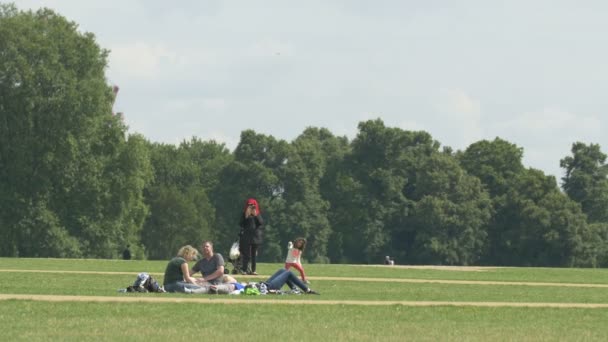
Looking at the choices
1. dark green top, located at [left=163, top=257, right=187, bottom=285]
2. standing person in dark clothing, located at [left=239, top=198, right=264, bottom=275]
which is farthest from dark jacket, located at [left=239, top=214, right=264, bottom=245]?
dark green top, located at [left=163, top=257, right=187, bottom=285]

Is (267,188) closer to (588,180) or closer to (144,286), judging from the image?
(588,180)

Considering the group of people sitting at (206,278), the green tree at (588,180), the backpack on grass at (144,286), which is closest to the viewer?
the backpack on grass at (144,286)

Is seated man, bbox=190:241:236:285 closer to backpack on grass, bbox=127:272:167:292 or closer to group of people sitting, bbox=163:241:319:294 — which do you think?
group of people sitting, bbox=163:241:319:294

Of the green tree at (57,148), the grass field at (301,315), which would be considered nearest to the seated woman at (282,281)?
the grass field at (301,315)

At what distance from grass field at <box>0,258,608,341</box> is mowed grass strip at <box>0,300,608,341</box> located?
0.01 meters

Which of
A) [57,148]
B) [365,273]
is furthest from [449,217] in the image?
[365,273]

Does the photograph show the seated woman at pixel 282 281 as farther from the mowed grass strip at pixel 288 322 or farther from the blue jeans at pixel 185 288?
the mowed grass strip at pixel 288 322

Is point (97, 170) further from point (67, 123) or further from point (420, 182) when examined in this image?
point (420, 182)

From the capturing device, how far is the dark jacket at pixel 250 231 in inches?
1566

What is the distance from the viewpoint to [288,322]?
22.2 m

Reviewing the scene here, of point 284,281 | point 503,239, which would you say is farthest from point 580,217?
point 284,281

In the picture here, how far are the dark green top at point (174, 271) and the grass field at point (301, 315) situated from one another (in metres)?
1.10

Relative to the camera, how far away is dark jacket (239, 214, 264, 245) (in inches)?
1566

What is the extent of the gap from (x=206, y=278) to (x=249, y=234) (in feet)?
32.6
